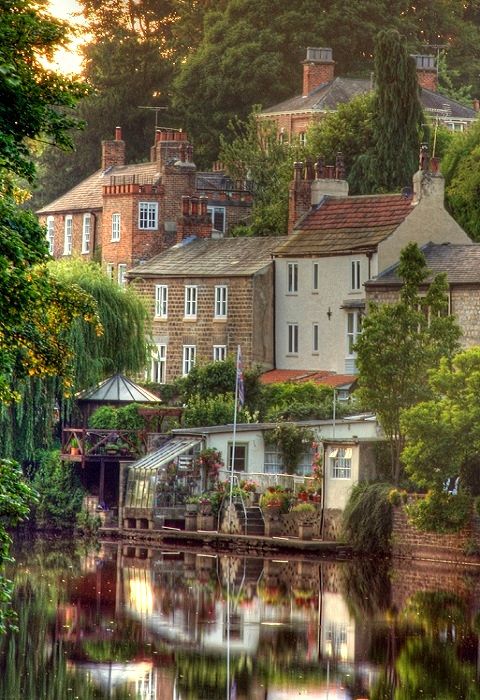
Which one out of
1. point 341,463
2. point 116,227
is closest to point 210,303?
point 116,227

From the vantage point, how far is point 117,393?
8069cm

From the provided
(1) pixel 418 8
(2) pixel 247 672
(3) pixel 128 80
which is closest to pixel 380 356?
(2) pixel 247 672

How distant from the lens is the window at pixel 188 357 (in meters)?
94.1

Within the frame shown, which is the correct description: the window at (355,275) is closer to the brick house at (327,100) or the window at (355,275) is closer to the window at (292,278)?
the window at (292,278)

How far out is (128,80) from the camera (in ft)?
434

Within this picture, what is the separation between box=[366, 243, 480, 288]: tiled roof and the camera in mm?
80188

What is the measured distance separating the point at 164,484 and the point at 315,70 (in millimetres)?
55049

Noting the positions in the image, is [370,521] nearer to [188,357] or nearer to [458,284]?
[458,284]

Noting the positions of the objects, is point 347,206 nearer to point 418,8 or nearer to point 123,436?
point 123,436

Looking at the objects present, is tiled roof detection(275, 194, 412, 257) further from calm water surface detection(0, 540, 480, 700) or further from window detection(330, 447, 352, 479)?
calm water surface detection(0, 540, 480, 700)

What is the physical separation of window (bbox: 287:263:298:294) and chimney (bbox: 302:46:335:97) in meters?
35.0

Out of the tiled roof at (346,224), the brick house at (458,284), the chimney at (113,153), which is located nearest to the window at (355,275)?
the tiled roof at (346,224)

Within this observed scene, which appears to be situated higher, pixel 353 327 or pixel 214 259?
pixel 214 259

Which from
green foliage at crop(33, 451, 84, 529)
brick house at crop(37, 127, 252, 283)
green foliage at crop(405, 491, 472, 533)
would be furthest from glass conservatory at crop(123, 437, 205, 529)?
brick house at crop(37, 127, 252, 283)
